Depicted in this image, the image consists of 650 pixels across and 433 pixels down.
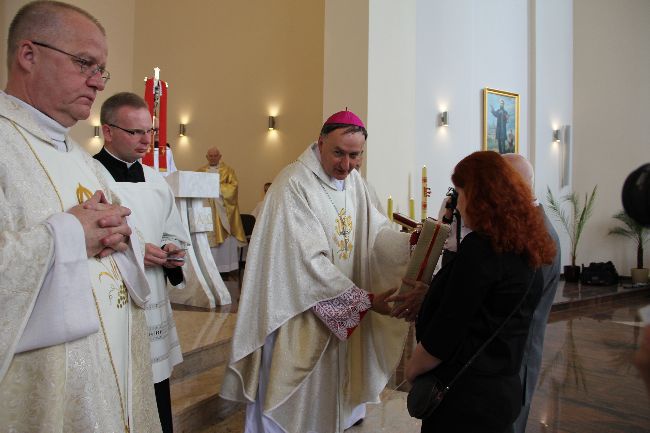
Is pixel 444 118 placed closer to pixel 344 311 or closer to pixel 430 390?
pixel 344 311

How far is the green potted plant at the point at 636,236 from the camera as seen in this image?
32.3ft

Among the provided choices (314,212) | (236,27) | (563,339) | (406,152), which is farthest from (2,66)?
(563,339)

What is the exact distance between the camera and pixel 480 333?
1679mm

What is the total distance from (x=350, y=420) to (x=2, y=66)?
35.3ft

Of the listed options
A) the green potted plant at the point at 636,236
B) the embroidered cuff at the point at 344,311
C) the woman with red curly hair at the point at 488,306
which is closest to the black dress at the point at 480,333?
the woman with red curly hair at the point at 488,306

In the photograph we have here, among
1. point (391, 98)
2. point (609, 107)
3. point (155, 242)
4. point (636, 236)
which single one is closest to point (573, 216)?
point (636, 236)

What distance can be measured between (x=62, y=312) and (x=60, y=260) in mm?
122

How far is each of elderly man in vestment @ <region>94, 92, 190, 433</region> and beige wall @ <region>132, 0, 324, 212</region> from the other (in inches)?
289

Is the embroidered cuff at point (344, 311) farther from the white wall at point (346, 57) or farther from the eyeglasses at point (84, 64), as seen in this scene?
the white wall at point (346, 57)

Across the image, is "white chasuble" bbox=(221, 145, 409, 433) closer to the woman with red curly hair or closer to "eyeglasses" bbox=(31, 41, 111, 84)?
the woman with red curly hair

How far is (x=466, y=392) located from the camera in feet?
5.50

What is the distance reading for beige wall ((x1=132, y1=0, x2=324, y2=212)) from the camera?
9609 mm

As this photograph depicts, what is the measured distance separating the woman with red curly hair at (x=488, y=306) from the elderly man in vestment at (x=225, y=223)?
A: 7224mm

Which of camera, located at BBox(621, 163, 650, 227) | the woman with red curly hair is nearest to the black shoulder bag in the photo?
the woman with red curly hair
